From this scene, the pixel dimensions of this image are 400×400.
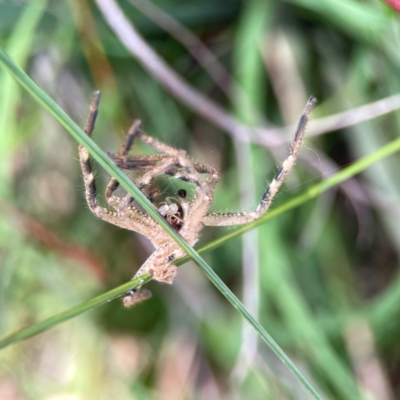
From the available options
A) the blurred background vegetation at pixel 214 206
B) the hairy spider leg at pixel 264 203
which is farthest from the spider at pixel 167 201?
the blurred background vegetation at pixel 214 206

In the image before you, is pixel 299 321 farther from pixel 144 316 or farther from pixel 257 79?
pixel 257 79

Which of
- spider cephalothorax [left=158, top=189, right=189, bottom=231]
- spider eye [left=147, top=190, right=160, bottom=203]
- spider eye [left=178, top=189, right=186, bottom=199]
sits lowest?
spider cephalothorax [left=158, top=189, right=189, bottom=231]

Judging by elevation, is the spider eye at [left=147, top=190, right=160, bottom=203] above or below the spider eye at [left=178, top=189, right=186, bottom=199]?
above

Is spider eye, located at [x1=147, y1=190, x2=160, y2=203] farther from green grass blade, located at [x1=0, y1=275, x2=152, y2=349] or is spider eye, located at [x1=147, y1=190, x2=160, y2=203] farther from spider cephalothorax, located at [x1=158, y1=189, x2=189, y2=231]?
green grass blade, located at [x1=0, y1=275, x2=152, y2=349]

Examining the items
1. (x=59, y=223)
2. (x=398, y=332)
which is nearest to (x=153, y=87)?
(x=59, y=223)

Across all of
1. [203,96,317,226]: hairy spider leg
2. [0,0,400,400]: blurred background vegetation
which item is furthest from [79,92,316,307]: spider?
[0,0,400,400]: blurred background vegetation

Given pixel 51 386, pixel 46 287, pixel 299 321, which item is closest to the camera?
pixel 299 321
